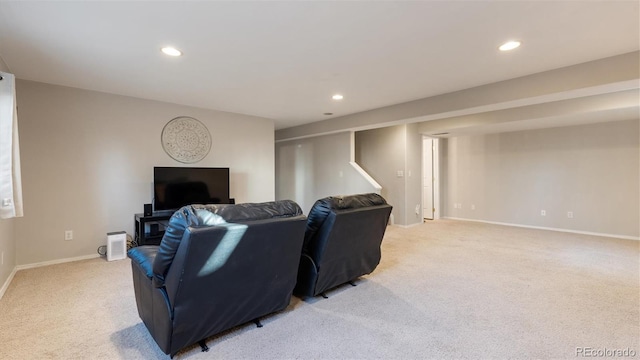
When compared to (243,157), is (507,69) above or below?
above

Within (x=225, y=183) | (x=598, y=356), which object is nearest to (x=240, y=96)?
(x=225, y=183)

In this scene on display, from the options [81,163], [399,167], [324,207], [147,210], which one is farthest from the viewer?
[399,167]

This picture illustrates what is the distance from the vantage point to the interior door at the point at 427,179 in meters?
7.16

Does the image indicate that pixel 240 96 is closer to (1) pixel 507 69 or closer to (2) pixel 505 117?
(1) pixel 507 69

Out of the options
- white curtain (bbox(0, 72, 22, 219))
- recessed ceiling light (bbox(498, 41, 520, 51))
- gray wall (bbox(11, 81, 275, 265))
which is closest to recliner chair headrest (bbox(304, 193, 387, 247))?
recessed ceiling light (bbox(498, 41, 520, 51))

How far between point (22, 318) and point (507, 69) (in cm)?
507

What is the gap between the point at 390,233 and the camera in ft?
17.7

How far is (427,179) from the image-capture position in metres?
7.22

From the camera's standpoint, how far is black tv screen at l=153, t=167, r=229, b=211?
166 inches

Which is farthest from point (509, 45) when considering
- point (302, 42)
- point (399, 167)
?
point (399, 167)

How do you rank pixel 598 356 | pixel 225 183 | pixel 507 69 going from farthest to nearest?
1. pixel 225 183
2. pixel 507 69
3. pixel 598 356

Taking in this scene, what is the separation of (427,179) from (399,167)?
1.50 meters

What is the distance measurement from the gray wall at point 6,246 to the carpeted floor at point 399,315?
158 mm

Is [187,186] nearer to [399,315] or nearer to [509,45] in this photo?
[399,315]
